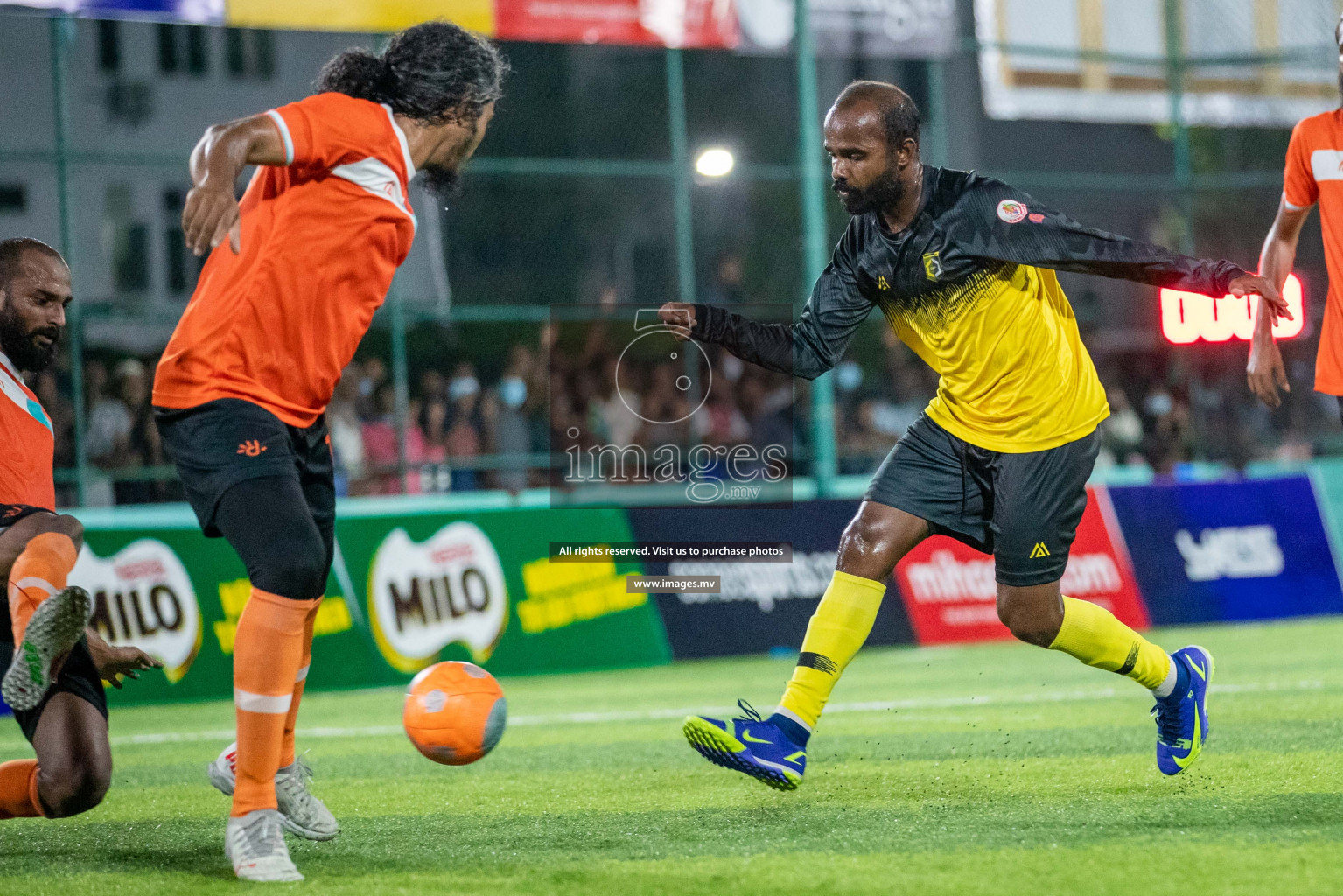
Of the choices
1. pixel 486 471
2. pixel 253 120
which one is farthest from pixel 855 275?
pixel 486 471

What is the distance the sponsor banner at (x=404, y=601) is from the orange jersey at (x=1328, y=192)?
6700 millimetres

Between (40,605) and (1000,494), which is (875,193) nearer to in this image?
(1000,494)

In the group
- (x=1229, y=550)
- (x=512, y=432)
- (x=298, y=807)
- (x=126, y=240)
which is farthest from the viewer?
(x=126, y=240)

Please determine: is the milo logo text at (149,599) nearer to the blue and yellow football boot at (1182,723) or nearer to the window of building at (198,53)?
the blue and yellow football boot at (1182,723)

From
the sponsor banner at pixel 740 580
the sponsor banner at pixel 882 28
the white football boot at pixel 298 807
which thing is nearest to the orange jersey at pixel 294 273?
the white football boot at pixel 298 807

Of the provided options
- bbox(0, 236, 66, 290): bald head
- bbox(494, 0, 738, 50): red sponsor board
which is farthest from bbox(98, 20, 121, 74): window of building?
bbox(0, 236, 66, 290): bald head

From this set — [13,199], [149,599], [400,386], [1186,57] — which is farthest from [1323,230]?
[13,199]

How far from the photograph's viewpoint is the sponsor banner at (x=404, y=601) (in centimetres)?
990

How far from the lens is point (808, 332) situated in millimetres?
5441

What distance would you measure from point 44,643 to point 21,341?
3.53 ft

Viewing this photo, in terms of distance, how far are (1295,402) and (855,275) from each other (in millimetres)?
14635

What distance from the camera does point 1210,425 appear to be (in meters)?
17.6

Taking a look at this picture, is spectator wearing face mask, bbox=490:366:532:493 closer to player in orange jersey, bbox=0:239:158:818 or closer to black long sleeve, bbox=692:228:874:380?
black long sleeve, bbox=692:228:874:380

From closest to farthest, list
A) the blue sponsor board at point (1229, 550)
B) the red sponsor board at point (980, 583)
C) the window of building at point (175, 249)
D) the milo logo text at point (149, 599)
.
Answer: the milo logo text at point (149, 599) < the red sponsor board at point (980, 583) < the blue sponsor board at point (1229, 550) < the window of building at point (175, 249)
